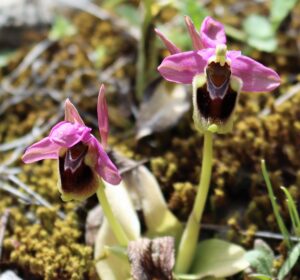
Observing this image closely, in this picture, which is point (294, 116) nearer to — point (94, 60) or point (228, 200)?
point (228, 200)

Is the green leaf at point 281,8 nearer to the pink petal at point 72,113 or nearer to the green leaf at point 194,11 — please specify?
the green leaf at point 194,11

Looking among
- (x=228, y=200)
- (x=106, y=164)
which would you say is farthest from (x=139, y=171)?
(x=106, y=164)

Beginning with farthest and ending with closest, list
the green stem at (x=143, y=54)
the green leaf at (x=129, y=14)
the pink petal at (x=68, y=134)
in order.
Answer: the green leaf at (x=129, y=14) < the green stem at (x=143, y=54) < the pink petal at (x=68, y=134)

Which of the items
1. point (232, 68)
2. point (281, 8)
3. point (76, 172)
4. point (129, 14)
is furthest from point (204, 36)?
point (129, 14)

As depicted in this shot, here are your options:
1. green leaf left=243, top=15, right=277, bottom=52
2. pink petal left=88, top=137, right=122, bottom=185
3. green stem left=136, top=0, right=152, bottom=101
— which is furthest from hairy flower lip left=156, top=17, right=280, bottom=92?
green leaf left=243, top=15, right=277, bottom=52

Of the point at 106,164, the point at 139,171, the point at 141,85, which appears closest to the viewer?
the point at 106,164

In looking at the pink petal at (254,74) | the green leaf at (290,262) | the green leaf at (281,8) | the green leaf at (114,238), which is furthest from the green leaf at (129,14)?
the green leaf at (290,262)
